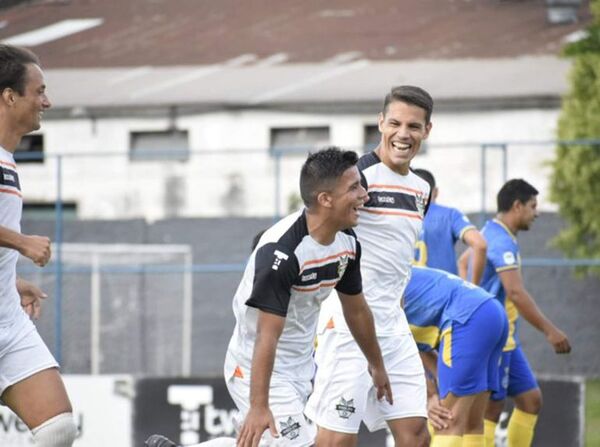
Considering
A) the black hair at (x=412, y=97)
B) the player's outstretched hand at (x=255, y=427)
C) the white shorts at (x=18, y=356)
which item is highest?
the black hair at (x=412, y=97)

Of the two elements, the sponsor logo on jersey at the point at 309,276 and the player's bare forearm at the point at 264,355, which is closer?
the player's bare forearm at the point at 264,355

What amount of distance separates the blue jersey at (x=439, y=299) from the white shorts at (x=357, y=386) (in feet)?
3.02

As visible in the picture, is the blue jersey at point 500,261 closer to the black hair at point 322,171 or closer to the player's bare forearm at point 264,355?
the black hair at point 322,171

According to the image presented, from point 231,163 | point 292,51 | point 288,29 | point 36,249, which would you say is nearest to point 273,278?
point 36,249

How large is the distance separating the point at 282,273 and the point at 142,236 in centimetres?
1167

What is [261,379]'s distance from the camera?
6156 mm

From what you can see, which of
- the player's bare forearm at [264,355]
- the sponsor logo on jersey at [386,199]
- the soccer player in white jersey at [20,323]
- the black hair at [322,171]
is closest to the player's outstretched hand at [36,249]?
the soccer player in white jersey at [20,323]

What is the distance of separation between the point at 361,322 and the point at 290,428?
2.46 ft

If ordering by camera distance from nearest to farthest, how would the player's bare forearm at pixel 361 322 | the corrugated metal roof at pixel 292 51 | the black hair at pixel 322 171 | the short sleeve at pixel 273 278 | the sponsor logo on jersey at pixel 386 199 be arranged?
1. the short sleeve at pixel 273 278
2. the black hair at pixel 322 171
3. the player's bare forearm at pixel 361 322
4. the sponsor logo on jersey at pixel 386 199
5. the corrugated metal roof at pixel 292 51

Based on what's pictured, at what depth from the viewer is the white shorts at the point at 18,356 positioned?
21.3 ft

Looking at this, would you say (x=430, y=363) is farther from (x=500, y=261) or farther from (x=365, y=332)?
(x=365, y=332)

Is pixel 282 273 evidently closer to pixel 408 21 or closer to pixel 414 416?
pixel 414 416

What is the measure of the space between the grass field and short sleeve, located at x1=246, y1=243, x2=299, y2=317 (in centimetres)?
596

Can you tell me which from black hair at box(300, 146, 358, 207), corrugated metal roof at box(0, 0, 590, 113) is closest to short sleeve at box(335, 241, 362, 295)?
black hair at box(300, 146, 358, 207)
